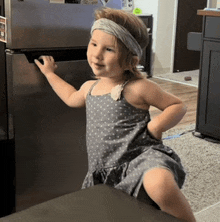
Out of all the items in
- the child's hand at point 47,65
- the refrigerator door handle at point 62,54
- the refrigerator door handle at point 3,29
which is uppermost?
the refrigerator door handle at point 3,29

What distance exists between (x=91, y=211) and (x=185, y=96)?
364 centimetres

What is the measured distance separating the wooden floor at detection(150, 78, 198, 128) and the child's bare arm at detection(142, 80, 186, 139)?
209cm

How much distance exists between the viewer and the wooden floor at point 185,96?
352cm

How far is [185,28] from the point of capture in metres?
5.82

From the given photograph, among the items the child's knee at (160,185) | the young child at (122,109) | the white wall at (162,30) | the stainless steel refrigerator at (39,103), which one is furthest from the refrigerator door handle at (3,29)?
the white wall at (162,30)

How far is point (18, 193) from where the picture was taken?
4.98 ft

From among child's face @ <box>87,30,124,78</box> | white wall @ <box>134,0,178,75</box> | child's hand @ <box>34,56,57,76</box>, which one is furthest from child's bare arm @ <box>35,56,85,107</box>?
white wall @ <box>134,0,178,75</box>

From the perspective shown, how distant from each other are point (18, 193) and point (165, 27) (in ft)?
14.6

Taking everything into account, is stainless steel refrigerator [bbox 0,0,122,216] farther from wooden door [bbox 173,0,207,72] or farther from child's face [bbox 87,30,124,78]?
wooden door [bbox 173,0,207,72]

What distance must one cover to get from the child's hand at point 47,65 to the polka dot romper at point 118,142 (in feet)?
0.80

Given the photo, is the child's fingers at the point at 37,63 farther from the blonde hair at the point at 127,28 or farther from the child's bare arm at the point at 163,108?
the child's bare arm at the point at 163,108

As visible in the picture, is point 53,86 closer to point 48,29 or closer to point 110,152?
point 48,29

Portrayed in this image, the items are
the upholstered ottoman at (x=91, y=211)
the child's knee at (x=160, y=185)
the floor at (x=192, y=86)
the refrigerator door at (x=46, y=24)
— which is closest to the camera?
the upholstered ottoman at (x=91, y=211)

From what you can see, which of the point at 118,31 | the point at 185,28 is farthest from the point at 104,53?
the point at 185,28
